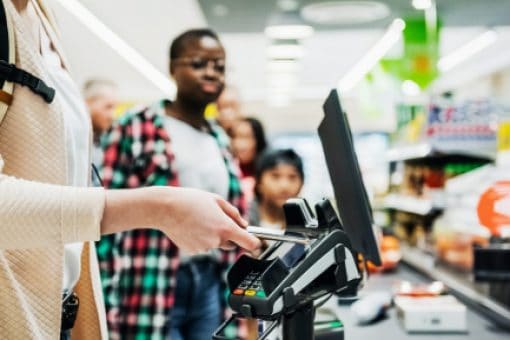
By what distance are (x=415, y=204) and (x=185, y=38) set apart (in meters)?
2.41

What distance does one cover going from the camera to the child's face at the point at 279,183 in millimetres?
3164

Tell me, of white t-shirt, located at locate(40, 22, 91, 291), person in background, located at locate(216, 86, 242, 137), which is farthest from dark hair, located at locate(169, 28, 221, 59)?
person in background, located at locate(216, 86, 242, 137)

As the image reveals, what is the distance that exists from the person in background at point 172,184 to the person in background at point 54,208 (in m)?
1.02

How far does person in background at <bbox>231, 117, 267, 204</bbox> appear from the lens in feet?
13.6

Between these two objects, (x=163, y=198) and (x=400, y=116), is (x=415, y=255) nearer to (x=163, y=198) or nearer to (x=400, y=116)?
(x=400, y=116)

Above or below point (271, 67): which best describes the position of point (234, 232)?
below

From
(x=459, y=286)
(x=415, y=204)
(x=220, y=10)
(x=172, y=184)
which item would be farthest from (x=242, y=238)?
(x=220, y=10)

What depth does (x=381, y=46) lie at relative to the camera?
8789 millimetres

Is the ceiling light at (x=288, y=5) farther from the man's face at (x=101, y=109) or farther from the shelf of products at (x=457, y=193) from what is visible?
the man's face at (x=101, y=109)

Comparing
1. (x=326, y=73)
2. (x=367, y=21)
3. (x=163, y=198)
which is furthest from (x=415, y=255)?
(x=326, y=73)

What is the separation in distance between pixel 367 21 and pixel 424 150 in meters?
4.13

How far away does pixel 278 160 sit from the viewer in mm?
3246

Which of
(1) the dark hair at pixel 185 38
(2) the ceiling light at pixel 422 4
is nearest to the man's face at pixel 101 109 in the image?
(1) the dark hair at pixel 185 38

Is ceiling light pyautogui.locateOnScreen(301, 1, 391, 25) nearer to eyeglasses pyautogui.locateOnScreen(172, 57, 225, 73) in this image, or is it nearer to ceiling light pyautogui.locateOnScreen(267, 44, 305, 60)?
ceiling light pyautogui.locateOnScreen(267, 44, 305, 60)
